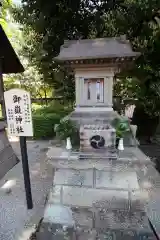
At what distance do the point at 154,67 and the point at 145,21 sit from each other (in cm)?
138

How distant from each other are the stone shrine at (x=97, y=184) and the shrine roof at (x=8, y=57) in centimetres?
98

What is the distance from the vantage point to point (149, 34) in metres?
5.84

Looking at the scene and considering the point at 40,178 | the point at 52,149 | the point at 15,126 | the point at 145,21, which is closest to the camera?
the point at 15,126

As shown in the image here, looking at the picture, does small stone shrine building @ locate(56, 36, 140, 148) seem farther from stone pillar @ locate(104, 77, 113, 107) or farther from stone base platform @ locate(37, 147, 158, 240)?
stone base platform @ locate(37, 147, 158, 240)

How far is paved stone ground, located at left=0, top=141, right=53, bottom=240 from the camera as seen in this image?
2842 mm

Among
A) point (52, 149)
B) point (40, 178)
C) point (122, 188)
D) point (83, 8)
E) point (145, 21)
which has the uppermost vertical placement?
point (83, 8)

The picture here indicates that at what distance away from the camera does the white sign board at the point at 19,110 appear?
2.91 metres

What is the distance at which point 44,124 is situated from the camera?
8422 mm

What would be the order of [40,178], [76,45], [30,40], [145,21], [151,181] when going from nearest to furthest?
[76,45] → [151,181] → [40,178] → [145,21] → [30,40]

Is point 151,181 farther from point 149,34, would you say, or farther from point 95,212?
point 149,34

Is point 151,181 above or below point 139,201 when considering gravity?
below

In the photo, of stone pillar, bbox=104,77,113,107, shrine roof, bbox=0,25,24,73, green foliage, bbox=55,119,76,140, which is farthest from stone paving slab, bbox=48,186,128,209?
shrine roof, bbox=0,25,24,73

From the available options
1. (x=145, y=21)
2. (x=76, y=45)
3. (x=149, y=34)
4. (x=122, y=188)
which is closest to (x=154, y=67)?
(x=149, y=34)

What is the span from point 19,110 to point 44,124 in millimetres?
5539
